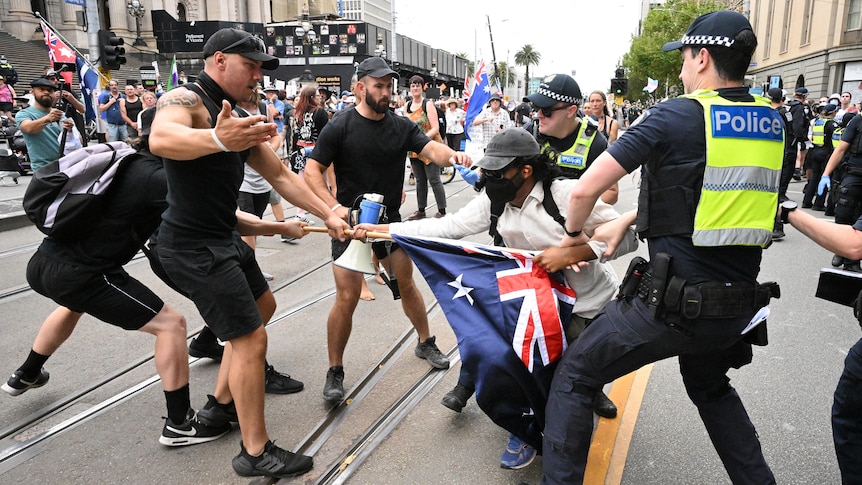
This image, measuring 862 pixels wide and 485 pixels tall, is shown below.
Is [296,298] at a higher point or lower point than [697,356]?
lower

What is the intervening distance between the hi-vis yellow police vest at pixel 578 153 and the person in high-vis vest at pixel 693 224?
1.86m

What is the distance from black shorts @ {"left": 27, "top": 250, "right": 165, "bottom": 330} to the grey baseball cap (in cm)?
207

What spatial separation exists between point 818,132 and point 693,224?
1121 centimetres

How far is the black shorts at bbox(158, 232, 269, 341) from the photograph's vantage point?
301cm

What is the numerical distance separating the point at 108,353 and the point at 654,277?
4.12m

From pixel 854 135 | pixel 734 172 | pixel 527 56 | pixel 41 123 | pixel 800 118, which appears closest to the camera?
pixel 734 172

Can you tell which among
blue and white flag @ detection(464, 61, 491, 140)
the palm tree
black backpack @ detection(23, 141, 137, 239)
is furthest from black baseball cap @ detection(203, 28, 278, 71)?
the palm tree

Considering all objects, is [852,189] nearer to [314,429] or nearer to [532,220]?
[532,220]

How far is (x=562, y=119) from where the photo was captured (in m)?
4.32

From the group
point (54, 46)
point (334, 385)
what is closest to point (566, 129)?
point (334, 385)

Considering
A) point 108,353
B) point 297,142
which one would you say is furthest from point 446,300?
point 297,142

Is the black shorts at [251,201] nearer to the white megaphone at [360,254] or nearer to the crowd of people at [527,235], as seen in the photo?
the crowd of people at [527,235]

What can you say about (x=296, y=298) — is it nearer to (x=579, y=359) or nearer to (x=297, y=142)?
(x=579, y=359)

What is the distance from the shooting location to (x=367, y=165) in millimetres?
4242
